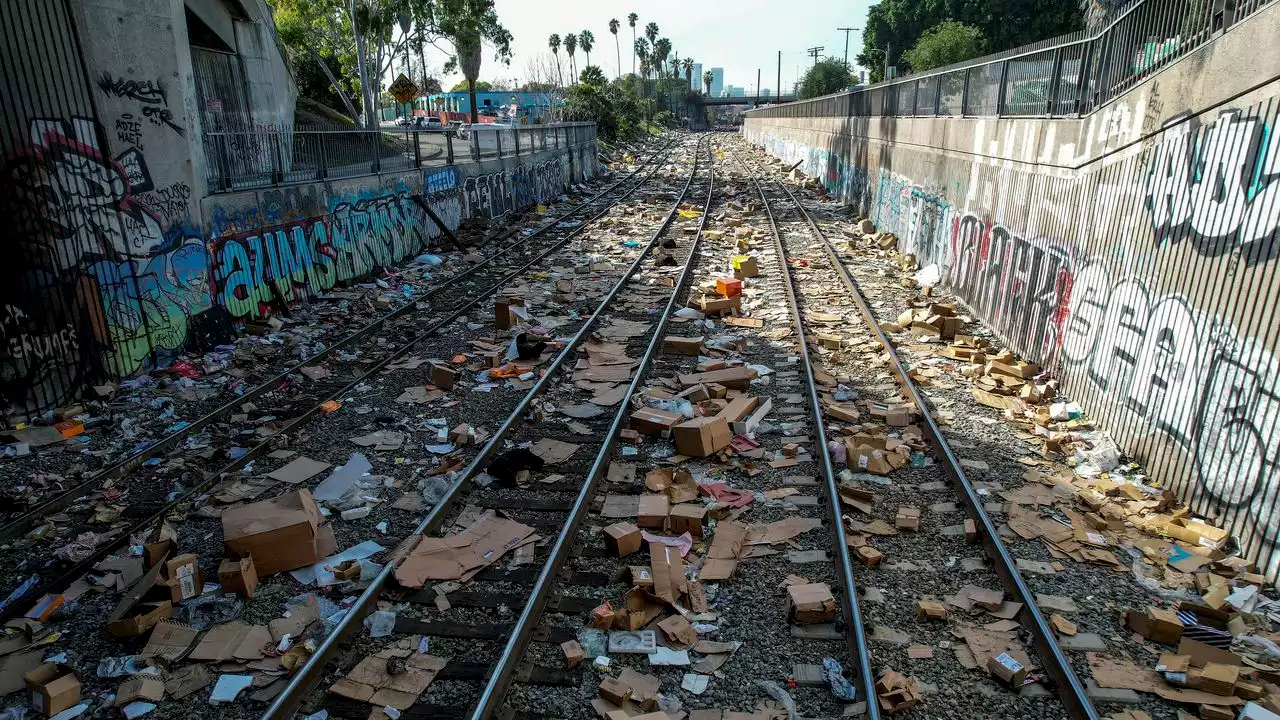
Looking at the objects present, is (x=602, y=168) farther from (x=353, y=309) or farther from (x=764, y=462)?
(x=764, y=462)

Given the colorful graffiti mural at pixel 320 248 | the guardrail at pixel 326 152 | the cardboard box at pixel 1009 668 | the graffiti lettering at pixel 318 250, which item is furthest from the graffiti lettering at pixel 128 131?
the cardboard box at pixel 1009 668

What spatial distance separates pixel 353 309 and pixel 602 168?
2804cm

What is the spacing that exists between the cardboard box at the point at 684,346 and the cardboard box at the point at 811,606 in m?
5.49

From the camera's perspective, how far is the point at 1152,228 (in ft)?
23.7

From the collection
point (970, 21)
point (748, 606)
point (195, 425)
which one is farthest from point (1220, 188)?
point (970, 21)

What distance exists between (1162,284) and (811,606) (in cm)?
481

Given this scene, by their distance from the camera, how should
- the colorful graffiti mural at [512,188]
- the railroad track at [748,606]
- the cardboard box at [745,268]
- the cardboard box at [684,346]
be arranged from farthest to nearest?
the colorful graffiti mural at [512,188] → the cardboard box at [745,268] → the cardboard box at [684,346] → the railroad track at [748,606]

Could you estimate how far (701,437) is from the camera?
292 inches

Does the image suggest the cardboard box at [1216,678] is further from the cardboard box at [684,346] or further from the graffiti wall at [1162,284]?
the cardboard box at [684,346]

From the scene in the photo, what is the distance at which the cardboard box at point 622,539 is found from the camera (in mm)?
5758

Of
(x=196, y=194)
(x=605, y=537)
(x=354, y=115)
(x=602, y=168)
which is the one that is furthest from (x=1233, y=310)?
(x=602, y=168)

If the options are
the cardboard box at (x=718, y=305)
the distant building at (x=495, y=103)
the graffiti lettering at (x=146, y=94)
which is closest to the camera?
the graffiti lettering at (x=146, y=94)

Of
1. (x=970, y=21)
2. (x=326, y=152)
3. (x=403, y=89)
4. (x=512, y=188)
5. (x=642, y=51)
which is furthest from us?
(x=642, y=51)

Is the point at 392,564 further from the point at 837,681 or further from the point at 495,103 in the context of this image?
the point at 495,103
